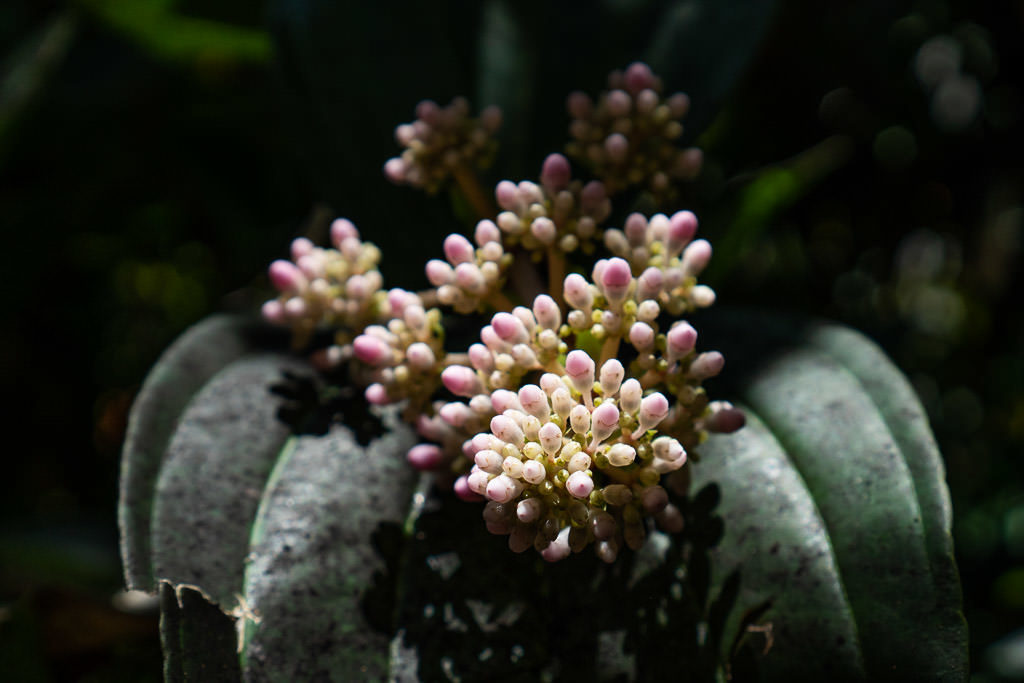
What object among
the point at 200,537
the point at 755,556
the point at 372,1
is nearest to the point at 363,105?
the point at 372,1

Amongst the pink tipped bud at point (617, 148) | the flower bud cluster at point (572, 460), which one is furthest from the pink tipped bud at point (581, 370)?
the pink tipped bud at point (617, 148)

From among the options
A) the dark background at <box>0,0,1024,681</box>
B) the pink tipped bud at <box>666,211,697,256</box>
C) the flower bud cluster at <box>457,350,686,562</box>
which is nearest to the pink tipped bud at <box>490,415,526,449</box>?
the flower bud cluster at <box>457,350,686,562</box>

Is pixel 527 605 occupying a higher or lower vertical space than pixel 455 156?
lower

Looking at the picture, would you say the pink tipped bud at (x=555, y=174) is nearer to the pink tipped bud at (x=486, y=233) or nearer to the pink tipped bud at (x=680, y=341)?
the pink tipped bud at (x=486, y=233)

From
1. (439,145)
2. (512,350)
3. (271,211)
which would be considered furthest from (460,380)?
(271,211)

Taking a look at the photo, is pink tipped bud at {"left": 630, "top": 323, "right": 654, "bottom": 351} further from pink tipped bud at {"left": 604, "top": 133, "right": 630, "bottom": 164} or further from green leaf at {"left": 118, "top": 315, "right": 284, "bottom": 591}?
green leaf at {"left": 118, "top": 315, "right": 284, "bottom": 591}

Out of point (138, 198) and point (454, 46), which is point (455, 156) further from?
point (138, 198)
